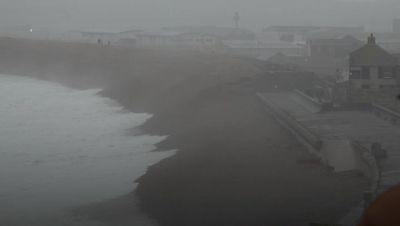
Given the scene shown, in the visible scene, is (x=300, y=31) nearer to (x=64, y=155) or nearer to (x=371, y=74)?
(x=371, y=74)

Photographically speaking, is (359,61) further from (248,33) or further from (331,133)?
(248,33)

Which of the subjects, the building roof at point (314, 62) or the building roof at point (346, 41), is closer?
the building roof at point (314, 62)

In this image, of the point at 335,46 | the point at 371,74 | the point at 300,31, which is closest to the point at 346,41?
the point at 335,46

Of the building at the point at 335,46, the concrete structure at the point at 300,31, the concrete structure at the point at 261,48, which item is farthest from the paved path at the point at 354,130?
the concrete structure at the point at 300,31

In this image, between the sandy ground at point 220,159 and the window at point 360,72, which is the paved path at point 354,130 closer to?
the sandy ground at point 220,159

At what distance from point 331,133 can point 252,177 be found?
1.18 meters

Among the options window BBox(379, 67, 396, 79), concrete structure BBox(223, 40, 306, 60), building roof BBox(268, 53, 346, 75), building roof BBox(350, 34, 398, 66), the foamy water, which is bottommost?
the foamy water

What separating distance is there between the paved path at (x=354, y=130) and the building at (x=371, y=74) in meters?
0.44

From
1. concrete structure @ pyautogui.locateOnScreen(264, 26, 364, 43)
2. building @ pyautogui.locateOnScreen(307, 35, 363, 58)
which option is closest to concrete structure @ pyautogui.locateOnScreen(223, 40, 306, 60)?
concrete structure @ pyautogui.locateOnScreen(264, 26, 364, 43)

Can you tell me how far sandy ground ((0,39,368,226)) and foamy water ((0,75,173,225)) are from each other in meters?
0.25

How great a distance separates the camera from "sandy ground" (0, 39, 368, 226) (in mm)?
3635

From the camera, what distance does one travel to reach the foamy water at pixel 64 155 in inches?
166

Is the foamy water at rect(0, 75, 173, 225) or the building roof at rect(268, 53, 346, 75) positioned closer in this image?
the foamy water at rect(0, 75, 173, 225)

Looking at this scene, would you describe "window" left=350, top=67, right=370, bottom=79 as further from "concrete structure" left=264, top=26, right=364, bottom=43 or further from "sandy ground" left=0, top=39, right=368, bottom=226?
"concrete structure" left=264, top=26, right=364, bottom=43
